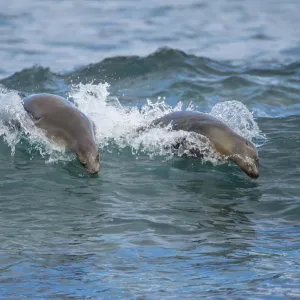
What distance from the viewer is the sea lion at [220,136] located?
10500 millimetres

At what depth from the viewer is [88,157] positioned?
10.2 meters

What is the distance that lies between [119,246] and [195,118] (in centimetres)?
349

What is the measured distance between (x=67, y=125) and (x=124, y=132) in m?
1.38

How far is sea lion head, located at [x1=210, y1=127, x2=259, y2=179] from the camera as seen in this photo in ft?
34.3

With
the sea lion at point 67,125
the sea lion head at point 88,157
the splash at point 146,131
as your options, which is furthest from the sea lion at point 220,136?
the sea lion head at point 88,157

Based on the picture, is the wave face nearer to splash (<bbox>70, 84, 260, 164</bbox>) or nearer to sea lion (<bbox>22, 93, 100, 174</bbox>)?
splash (<bbox>70, 84, 260, 164</bbox>)

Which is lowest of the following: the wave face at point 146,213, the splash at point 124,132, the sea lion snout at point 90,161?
the wave face at point 146,213

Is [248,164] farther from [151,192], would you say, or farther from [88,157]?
[88,157]

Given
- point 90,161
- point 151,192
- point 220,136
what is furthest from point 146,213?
point 220,136

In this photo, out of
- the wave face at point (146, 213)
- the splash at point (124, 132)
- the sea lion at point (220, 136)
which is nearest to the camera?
the wave face at point (146, 213)

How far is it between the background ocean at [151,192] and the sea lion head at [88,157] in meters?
0.17

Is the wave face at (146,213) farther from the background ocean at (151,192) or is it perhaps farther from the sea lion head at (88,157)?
the sea lion head at (88,157)

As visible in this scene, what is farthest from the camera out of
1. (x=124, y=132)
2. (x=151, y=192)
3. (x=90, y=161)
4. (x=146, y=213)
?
(x=124, y=132)

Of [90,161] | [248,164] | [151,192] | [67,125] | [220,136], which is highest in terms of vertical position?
[67,125]
